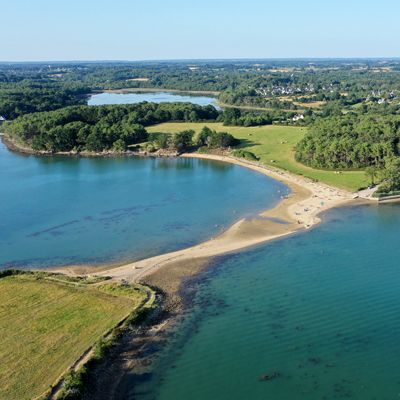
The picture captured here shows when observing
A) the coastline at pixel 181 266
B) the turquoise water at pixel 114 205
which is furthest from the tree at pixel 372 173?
the turquoise water at pixel 114 205

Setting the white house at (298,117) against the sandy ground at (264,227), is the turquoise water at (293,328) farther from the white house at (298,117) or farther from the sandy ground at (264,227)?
the white house at (298,117)

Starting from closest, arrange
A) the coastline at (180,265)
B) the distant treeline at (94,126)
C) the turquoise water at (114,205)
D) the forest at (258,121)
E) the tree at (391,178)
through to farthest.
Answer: the coastline at (180,265) < the turquoise water at (114,205) < the tree at (391,178) < the forest at (258,121) < the distant treeline at (94,126)

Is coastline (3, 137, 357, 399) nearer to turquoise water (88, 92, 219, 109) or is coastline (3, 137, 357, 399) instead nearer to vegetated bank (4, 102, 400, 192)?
vegetated bank (4, 102, 400, 192)

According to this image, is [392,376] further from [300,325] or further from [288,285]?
[288,285]

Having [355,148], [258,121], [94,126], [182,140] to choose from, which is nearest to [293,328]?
[355,148]

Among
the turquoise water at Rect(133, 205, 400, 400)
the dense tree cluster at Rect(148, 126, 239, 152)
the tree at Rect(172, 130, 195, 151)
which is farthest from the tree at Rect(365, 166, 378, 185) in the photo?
the tree at Rect(172, 130, 195, 151)
